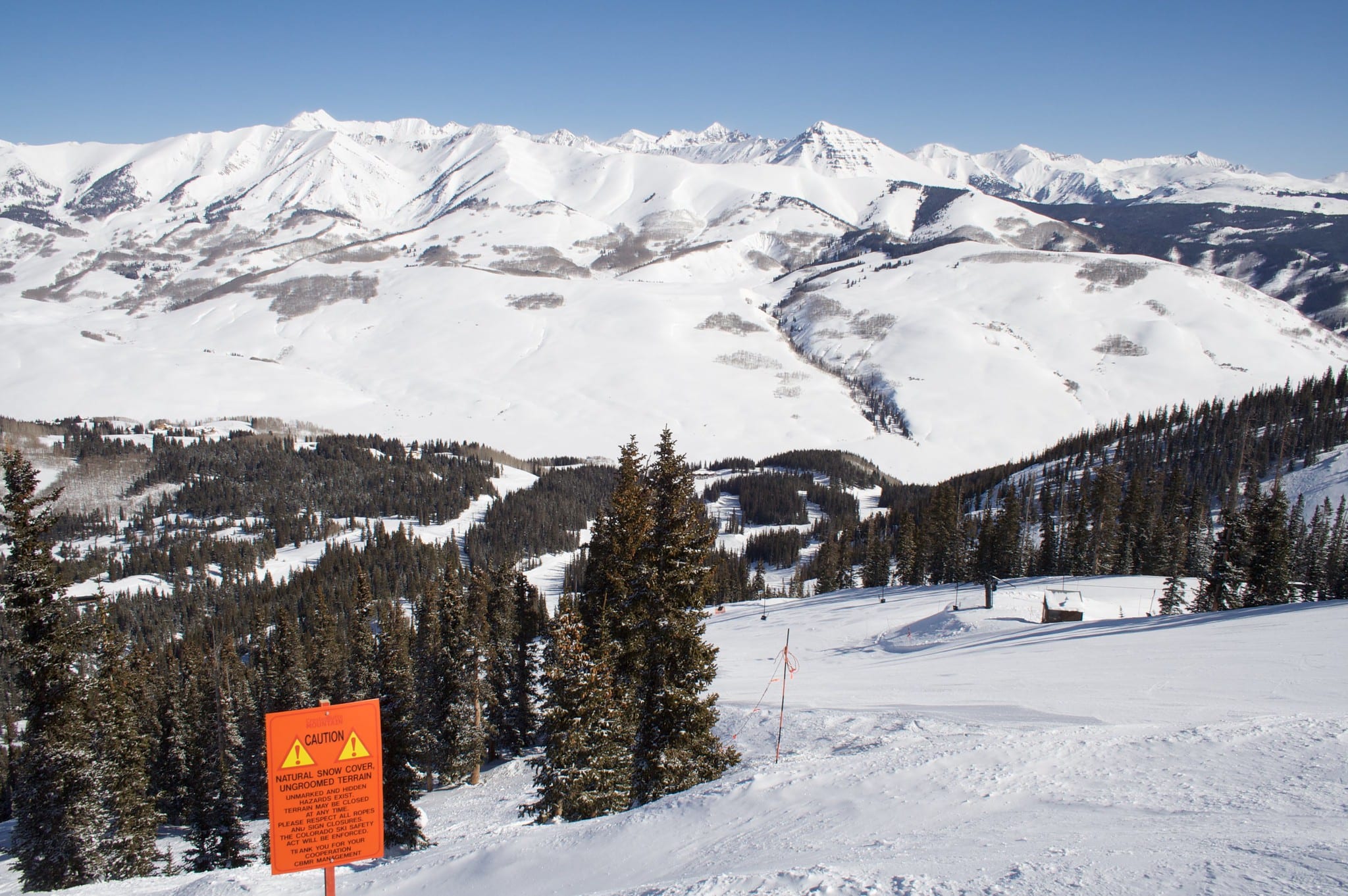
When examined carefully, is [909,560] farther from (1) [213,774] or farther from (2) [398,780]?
(1) [213,774]

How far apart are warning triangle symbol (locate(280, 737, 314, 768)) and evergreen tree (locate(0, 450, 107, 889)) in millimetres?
17575

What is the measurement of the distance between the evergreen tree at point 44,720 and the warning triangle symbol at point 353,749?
58.6 ft

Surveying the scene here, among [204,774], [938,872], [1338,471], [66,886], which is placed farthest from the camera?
[1338,471]

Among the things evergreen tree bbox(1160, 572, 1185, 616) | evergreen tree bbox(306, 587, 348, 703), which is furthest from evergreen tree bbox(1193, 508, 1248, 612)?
evergreen tree bbox(306, 587, 348, 703)

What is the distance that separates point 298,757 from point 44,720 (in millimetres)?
18408

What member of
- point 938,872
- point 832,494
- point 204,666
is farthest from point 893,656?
point 832,494

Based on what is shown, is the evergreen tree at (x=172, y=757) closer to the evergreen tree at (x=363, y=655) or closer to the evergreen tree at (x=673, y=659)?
the evergreen tree at (x=363, y=655)

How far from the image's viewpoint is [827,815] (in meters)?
12.9

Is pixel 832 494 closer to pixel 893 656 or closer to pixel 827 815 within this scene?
pixel 893 656

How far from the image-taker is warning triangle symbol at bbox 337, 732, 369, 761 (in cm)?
882

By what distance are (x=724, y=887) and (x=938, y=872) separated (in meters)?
2.84

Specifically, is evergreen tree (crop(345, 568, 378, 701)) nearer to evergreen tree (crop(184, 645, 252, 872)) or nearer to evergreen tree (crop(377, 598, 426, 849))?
evergreen tree (crop(184, 645, 252, 872))

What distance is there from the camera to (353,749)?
29.0ft

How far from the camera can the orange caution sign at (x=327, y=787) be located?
8.60 meters
